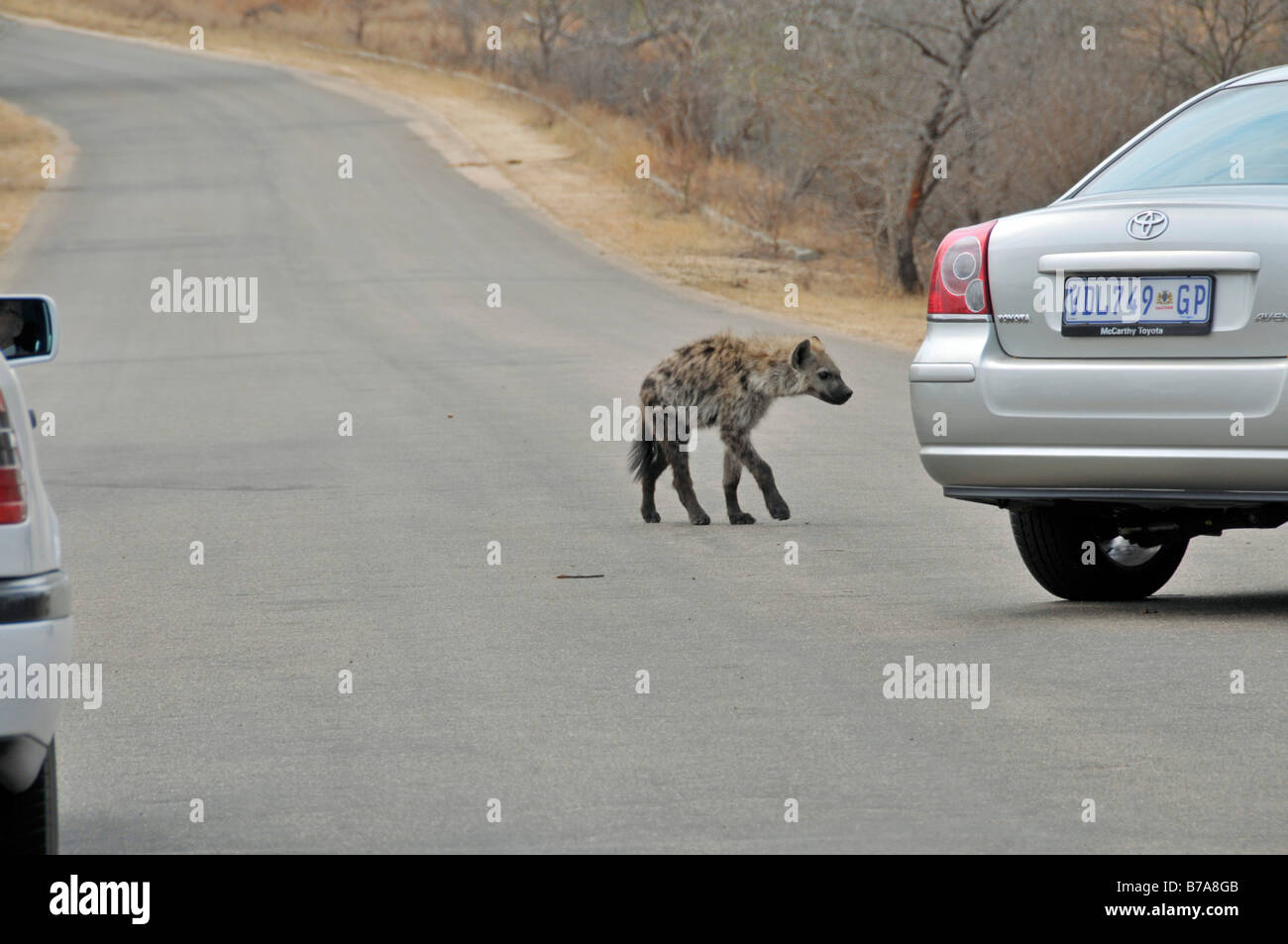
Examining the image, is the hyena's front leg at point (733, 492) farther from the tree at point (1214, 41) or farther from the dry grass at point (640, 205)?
the tree at point (1214, 41)

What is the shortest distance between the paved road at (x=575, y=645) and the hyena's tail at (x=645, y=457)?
1.08 ft

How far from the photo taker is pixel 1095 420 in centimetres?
738

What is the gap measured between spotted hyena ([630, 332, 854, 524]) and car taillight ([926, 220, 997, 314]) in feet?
13.5

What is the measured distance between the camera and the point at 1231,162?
7.98 m

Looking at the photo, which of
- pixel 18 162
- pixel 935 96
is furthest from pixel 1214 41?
pixel 18 162

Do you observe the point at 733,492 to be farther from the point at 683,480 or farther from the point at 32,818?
Result: the point at 32,818

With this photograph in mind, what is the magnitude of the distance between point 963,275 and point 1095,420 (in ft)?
2.54

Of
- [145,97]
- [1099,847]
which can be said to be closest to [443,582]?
[1099,847]

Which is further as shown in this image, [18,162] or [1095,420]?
[18,162]

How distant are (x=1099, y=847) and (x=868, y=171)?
29.2 metres

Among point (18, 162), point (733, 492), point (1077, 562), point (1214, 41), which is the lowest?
point (1077, 562)

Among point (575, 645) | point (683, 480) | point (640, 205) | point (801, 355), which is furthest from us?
point (640, 205)

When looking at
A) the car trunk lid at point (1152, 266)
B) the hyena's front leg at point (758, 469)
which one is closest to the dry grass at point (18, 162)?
the hyena's front leg at point (758, 469)

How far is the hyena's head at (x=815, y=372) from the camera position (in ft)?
40.5
